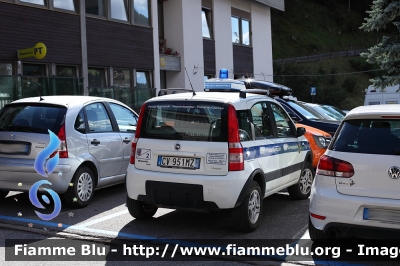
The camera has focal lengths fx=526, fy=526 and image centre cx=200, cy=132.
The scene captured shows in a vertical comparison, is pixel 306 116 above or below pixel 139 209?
above

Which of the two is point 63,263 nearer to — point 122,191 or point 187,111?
point 187,111

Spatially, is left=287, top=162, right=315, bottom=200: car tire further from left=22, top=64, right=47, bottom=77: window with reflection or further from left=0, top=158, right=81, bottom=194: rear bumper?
left=22, top=64, right=47, bottom=77: window with reflection

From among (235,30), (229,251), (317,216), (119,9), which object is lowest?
(229,251)

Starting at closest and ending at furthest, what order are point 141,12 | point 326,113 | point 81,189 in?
point 81,189, point 326,113, point 141,12

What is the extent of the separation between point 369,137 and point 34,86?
1134 centimetres

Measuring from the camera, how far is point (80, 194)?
7766mm

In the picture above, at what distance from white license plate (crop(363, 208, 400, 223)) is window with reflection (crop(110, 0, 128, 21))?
15.2m

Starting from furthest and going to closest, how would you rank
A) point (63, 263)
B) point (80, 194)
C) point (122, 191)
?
point (122, 191)
point (80, 194)
point (63, 263)

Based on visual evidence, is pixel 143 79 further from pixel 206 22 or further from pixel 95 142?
pixel 95 142

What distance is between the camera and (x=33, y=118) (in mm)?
7617

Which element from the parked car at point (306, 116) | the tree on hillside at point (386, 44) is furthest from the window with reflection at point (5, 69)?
the tree on hillside at point (386, 44)

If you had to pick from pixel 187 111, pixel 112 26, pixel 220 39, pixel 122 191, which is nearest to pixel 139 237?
pixel 187 111

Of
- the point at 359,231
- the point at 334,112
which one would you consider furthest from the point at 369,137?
the point at 334,112

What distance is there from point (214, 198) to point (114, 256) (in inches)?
51.4
